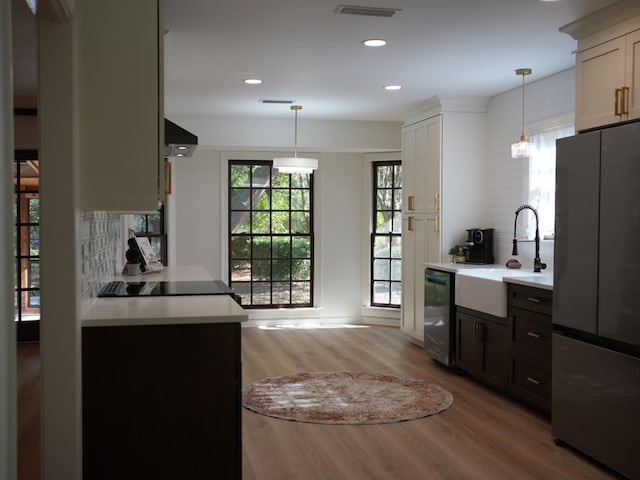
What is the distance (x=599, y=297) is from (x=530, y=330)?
3.73 ft

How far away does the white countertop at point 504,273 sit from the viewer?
4596 mm

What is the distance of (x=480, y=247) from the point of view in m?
6.30

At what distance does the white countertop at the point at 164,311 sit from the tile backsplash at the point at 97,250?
0.33 feet

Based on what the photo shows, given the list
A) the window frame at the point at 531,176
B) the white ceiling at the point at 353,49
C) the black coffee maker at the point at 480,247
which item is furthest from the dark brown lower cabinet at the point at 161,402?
the black coffee maker at the point at 480,247

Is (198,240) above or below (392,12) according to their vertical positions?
below

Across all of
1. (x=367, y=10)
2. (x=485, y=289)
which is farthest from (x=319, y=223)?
(x=367, y=10)

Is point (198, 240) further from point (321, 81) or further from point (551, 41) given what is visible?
point (551, 41)

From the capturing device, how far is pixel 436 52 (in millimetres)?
4727

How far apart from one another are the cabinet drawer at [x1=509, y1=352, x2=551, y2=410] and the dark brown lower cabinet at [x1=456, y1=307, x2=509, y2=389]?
12cm

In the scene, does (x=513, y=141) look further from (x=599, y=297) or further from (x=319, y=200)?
(x=319, y=200)

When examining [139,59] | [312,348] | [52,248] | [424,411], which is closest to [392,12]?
[139,59]

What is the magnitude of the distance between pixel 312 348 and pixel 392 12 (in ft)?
13.4

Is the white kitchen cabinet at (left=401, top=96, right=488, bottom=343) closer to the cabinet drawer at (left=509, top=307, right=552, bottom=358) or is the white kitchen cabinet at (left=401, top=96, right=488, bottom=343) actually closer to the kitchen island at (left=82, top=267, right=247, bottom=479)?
the cabinet drawer at (left=509, top=307, right=552, bottom=358)

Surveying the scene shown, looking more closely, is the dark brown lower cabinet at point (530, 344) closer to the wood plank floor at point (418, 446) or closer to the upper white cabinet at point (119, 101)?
the wood plank floor at point (418, 446)
